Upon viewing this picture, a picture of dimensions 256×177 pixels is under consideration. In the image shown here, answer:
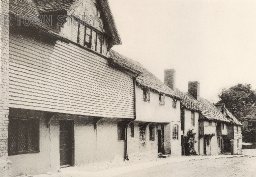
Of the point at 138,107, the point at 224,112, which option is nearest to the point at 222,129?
the point at 224,112

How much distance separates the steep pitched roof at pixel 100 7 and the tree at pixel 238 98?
222 feet

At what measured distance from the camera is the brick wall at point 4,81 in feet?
40.2

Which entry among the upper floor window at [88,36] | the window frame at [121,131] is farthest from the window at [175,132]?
the upper floor window at [88,36]

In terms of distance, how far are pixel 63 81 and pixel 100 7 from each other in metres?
5.52

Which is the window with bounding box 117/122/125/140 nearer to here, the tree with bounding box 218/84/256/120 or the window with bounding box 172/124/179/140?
the window with bounding box 172/124/179/140

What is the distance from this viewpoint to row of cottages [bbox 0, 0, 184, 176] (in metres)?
14.5

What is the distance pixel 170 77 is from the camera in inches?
1634

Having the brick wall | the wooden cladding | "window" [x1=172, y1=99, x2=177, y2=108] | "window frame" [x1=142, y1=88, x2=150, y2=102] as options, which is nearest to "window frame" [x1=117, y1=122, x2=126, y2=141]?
the wooden cladding

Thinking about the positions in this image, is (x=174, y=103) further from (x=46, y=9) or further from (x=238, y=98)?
(x=238, y=98)

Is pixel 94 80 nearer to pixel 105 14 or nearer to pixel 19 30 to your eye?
pixel 105 14

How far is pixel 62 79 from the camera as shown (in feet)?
57.1

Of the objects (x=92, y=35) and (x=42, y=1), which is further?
(x=92, y=35)

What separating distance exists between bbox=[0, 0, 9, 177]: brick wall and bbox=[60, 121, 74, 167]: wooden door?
21.4 ft

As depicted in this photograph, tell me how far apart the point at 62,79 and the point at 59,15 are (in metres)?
2.77
